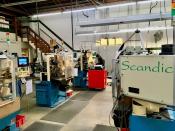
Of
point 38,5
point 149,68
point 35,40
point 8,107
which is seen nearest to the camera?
point 149,68

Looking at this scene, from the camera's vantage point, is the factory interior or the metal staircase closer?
the factory interior

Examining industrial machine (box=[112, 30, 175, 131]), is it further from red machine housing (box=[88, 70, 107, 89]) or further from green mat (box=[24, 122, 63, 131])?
red machine housing (box=[88, 70, 107, 89])

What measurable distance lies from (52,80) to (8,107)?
2310mm

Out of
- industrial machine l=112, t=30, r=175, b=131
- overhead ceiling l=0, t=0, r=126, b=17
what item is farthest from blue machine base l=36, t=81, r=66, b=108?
overhead ceiling l=0, t=0, r=126, b=17

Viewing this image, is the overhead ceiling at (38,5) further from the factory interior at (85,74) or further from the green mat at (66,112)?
the green mat at (66,112)

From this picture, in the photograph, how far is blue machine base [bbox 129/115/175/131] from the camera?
6.51 ft

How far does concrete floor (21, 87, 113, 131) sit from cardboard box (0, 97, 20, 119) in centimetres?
82

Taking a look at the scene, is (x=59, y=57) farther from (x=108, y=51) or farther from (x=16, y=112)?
(x=108, y=51)

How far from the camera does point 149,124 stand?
2.06 m

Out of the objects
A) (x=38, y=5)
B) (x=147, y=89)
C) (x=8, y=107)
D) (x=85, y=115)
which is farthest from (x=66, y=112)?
(x=38, y=5)

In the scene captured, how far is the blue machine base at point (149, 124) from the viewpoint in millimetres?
1985

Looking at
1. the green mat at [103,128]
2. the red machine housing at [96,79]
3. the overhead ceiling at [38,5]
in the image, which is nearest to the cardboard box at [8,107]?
the green mat at [103,128]

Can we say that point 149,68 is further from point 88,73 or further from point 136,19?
point 88,73

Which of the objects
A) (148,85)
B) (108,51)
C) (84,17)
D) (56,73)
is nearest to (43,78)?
(56,73)
